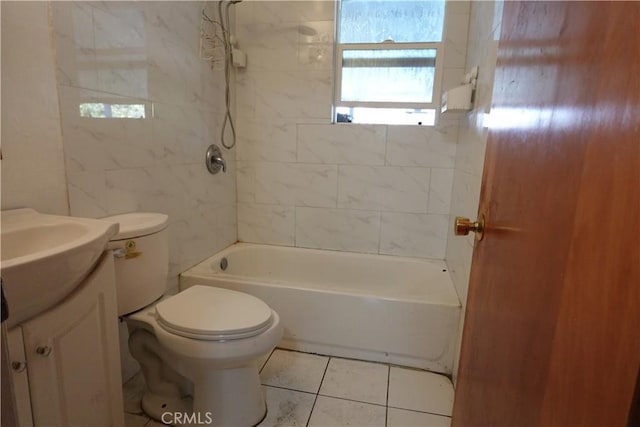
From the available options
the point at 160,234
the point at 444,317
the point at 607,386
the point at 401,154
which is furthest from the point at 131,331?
the point at 401,154

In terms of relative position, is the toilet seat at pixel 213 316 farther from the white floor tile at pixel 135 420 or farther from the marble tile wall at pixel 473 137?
the marble tile wall at pixel 473 137

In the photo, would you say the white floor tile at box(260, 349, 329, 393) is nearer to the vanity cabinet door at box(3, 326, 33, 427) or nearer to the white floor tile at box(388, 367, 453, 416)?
the white floor tile at box(388, 367, 453, 416)

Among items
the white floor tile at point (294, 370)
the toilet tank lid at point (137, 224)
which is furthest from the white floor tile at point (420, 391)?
the toilet tank lid at point (137, 224)

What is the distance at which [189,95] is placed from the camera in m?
1.99

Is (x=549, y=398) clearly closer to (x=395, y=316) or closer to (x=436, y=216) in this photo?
(x=395, y=316)

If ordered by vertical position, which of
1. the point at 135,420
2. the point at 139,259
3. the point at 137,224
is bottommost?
the point at 135,420

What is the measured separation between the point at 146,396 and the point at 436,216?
6.29 ft

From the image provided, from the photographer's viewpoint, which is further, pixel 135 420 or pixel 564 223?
pixel 135 420

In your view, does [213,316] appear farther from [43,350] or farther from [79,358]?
[43,350]

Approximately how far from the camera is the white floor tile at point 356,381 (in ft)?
5.50

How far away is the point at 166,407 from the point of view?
60.2 inches

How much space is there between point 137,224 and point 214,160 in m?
0.92

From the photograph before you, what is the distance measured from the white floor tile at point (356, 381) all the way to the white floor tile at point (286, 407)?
0.36ft

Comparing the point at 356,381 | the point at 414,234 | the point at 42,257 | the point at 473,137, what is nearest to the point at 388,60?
the point at 473,137
